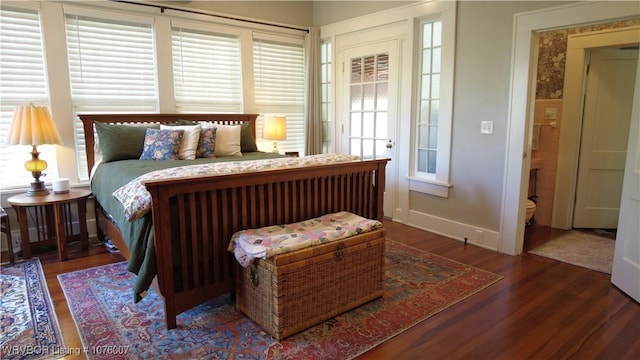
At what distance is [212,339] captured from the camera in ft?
7.16

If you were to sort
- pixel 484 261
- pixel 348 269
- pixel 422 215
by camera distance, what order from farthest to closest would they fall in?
pixel 422 215 < pixel 484 261 < pixel 348 269

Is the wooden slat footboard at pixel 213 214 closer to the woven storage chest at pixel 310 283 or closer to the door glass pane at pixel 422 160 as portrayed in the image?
the woven storage chest at pixel 310 283

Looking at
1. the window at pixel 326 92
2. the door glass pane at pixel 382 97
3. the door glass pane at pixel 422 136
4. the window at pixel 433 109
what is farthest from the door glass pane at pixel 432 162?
the window at pixel 326 92

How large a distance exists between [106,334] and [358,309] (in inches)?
57.2

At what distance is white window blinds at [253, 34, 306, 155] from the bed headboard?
0.37 m

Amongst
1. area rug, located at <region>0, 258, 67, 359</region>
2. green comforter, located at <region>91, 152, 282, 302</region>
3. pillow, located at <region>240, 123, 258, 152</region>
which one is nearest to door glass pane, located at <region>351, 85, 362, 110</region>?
pillow, located at <region>240, 123, 258, 152</region>

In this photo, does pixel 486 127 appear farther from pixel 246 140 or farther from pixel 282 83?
pixel 282 83

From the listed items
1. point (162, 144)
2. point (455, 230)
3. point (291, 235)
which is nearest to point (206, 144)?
point (162, 144)

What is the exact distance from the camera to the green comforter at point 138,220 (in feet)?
7.21

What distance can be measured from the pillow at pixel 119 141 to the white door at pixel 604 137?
447cm

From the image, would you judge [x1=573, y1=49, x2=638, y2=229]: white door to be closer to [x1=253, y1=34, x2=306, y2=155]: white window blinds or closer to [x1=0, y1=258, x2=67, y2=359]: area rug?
[x1=253, y1=34, x2=306, y2=155]: white window blinds

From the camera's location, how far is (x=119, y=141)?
362 centimetres

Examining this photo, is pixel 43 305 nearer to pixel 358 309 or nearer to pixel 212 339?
pixel 212 339

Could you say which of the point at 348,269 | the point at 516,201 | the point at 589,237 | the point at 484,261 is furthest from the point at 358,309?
the point at 589,237
